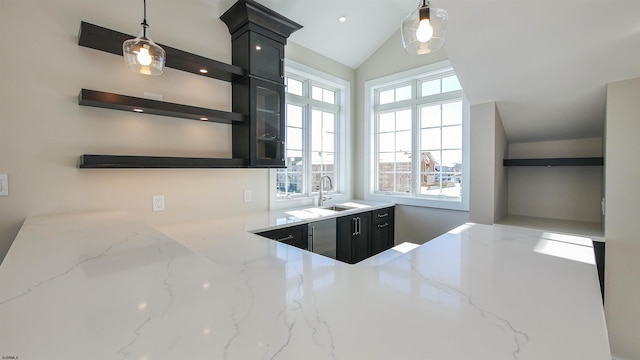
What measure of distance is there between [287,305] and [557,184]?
327 cm

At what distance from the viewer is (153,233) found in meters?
1.40

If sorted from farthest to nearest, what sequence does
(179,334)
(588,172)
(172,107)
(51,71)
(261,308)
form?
(588,172)
(172,107)
(51,71)
(261,308)
(179,334)

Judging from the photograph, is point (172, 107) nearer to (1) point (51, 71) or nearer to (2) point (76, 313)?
(1) point (51, 71)

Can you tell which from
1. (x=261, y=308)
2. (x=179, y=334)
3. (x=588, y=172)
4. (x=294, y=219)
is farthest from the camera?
(x=588, y=172)

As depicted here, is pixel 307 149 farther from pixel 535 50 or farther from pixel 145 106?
pixel 535 50

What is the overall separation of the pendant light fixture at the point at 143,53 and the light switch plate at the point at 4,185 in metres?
1.00

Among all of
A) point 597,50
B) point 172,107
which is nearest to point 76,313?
point 172,107

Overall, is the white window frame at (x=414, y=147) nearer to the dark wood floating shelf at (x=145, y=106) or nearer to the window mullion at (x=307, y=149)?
the window mullion at (x=307, y=149)

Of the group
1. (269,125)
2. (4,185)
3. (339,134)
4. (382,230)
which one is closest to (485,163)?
(382,230)

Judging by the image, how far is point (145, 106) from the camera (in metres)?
1.90

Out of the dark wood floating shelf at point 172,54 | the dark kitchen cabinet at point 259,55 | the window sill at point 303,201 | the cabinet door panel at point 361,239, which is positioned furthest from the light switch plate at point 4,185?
the cabinet door panel at point 361,239

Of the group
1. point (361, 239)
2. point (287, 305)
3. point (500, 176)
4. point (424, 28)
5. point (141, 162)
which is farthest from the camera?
point (361, 239)

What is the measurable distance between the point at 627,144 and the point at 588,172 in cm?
73

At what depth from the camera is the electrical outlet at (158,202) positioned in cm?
217
